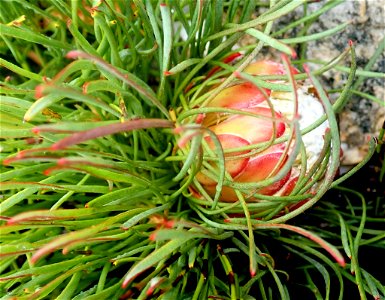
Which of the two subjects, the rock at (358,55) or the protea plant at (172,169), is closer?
the protea plant at (172,169)

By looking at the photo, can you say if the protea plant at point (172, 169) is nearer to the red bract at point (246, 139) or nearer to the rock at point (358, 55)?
the red bract at point (246, 139)

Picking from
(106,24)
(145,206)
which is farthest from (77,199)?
(106,24)

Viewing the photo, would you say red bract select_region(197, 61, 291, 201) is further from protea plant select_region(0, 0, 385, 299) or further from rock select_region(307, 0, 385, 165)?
rock select_region(307, 0, 385, 165)

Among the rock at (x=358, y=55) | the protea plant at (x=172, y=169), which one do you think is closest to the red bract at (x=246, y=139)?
the protea plant at (x=172, y=169)

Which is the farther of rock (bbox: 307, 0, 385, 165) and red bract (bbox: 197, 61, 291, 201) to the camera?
rock (bbox: 307, 0, 385, 165)

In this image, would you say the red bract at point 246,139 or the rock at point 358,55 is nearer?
the red bract at point 246,139

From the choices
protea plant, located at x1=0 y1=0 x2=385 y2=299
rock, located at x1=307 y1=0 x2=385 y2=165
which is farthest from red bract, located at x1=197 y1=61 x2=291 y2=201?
rock, located at x1=307 y1=0 x2=385 y2=165

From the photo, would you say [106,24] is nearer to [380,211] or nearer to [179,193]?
[179,193]

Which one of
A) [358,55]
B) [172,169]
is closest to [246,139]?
[172,169]
